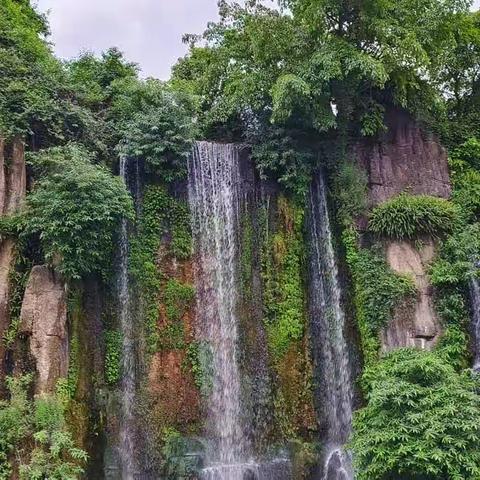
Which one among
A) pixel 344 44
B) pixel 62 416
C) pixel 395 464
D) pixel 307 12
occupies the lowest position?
pixel 395 464

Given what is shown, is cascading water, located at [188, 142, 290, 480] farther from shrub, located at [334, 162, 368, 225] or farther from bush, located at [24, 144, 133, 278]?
shrub, located at [334, 162, 368, 225]

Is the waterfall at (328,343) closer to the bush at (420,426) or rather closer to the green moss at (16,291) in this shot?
the bush at (420,426)

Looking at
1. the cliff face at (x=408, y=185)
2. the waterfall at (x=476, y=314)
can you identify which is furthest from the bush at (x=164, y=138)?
the waterfall at (x=476, y=314)

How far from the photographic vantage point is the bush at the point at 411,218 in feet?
39.6

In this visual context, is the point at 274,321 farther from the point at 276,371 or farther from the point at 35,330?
the point at 35,330

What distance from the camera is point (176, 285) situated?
12102 millimetres

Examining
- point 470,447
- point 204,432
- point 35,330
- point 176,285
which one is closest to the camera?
point 470,447

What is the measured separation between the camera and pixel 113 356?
37.0 feet

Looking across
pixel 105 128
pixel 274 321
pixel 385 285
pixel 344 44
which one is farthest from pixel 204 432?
pixel 344 44

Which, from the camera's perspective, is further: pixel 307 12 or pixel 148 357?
pixel 307 12

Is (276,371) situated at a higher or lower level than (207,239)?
lower

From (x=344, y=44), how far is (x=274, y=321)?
5.68 metres

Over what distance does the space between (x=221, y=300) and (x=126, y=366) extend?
7.30 feet

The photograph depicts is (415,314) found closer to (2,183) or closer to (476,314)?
(476,314)
